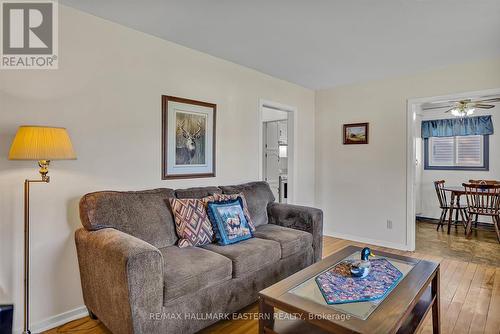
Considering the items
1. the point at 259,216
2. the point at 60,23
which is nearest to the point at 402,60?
→ the point at 259,216

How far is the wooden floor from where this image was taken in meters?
2.06

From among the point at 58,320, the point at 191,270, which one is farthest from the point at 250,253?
the point at 58,320

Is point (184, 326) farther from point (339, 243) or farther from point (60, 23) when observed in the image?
point (339, 243)

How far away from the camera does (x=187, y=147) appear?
2.97m

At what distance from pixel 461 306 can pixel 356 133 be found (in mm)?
2549

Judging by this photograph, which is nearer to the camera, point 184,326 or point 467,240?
point 184,326

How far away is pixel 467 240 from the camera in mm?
4305

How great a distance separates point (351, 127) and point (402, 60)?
1.22 m

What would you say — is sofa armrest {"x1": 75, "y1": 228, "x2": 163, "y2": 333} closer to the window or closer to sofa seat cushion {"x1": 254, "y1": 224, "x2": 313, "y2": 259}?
sofa seat cushion {"x1": 254, "y1": 224, "x2": 313, "y2": 259}

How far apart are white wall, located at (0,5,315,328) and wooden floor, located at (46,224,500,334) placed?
0.39m

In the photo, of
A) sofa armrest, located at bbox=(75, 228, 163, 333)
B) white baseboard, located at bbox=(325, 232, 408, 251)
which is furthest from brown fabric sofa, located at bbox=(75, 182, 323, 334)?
white baseboard, located at bbox=(325, 232, 408, 251)

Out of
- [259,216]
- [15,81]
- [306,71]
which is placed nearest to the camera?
[15,81]

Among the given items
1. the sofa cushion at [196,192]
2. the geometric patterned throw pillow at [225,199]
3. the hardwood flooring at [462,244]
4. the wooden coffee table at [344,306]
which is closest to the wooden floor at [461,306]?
the hardwood flooring at [462,244]

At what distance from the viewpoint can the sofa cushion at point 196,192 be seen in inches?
105
